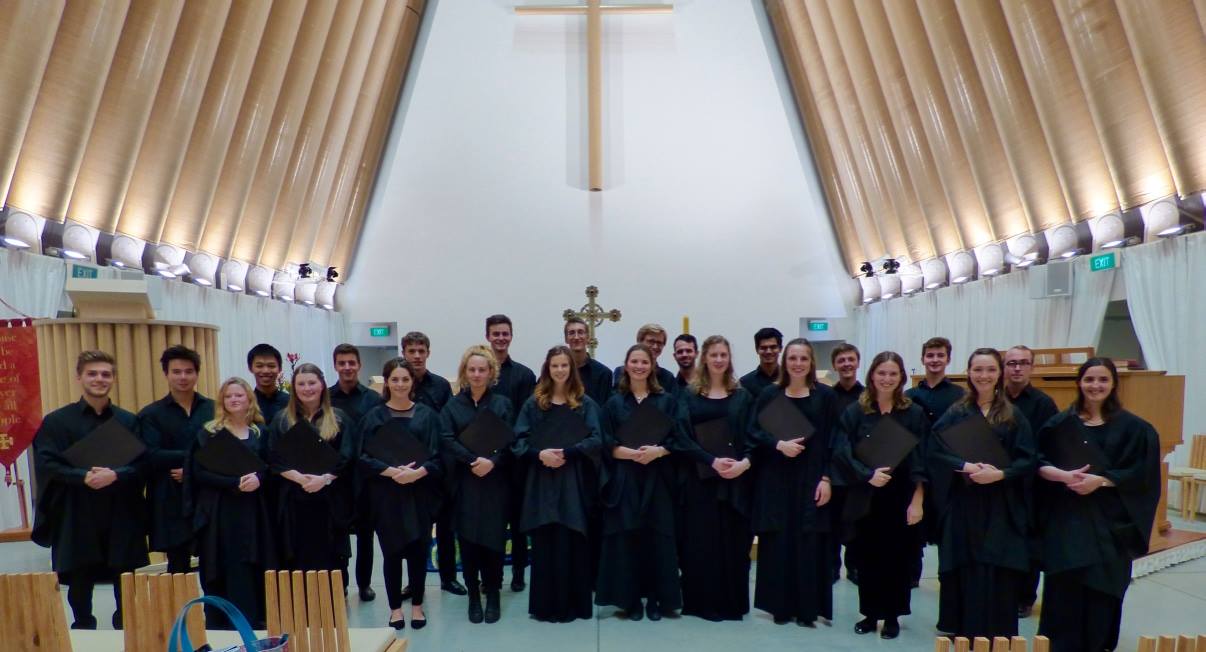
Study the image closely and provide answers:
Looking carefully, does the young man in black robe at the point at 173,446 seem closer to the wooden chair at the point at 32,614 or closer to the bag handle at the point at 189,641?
the wooden chair at the point at 32,614

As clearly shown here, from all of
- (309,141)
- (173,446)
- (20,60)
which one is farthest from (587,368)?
(309,141)

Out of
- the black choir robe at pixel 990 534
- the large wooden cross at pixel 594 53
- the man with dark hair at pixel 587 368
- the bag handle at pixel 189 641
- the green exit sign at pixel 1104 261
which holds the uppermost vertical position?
the large wooden cross at pixel 594 53

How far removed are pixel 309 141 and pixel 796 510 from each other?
9.15 metres

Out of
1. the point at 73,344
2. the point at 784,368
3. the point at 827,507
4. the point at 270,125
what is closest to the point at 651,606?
the point at 827,507

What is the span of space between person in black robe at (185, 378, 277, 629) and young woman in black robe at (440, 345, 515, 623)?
967mm

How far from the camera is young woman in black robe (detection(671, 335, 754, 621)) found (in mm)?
4133

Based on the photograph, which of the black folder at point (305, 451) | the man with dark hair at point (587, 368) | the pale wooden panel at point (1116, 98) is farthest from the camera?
the pale wooden panel at point (1116, 98)

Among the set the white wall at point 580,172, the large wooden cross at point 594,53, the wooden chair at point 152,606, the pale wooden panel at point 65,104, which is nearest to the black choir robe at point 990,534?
the wooden chair at point 152,606

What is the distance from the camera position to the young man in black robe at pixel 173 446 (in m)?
3.88

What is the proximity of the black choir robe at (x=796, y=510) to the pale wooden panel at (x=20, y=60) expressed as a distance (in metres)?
6.90

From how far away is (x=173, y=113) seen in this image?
8.32 metres

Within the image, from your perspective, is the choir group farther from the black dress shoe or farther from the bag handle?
the bag handle

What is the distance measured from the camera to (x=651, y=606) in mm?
4234

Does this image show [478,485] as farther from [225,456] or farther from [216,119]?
[216,119]
